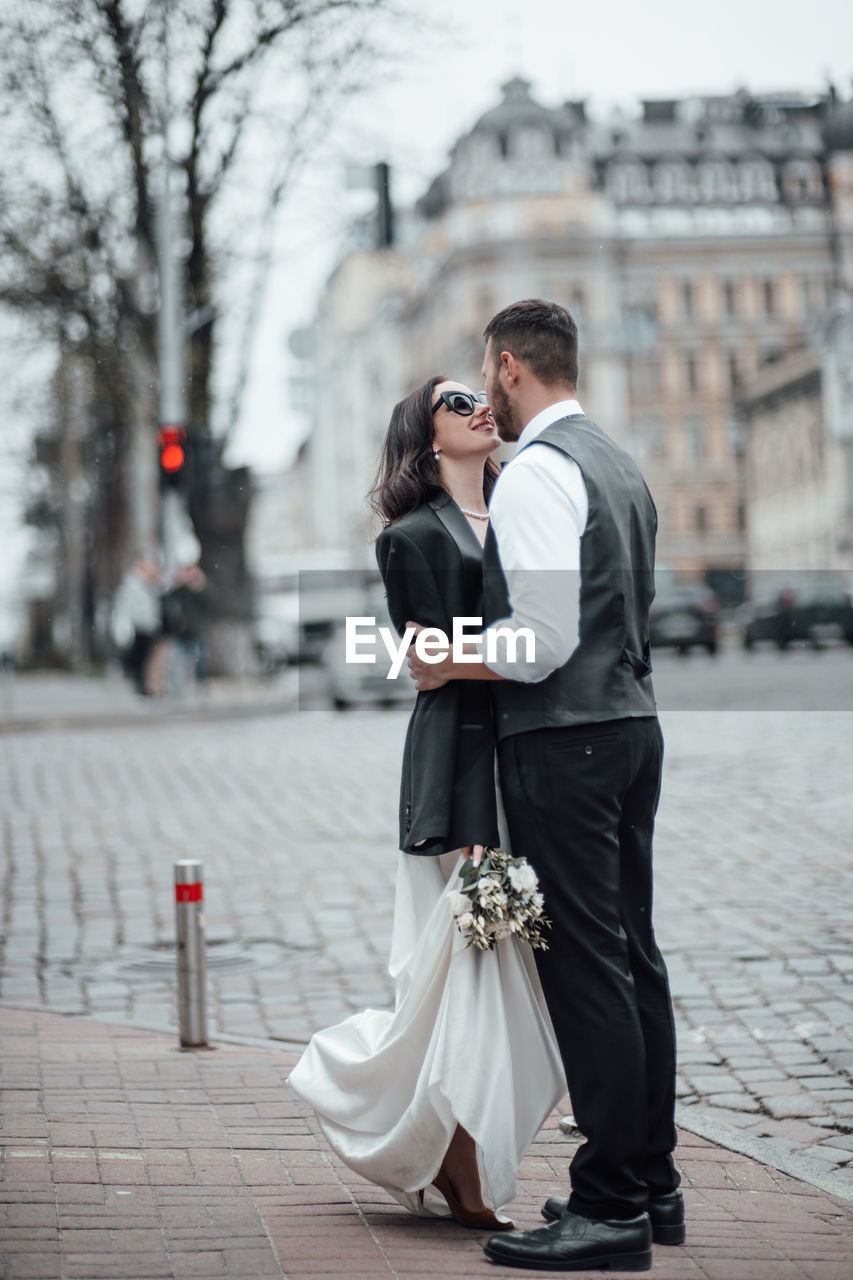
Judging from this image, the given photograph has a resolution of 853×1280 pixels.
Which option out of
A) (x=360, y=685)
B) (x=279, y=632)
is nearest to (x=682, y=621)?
(x=360, y=685)

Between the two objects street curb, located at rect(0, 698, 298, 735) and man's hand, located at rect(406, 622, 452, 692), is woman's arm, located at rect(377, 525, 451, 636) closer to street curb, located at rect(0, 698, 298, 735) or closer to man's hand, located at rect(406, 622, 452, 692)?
man's hand, located at rect(406, 622, 452, 692)

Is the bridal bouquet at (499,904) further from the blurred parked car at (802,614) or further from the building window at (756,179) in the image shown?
the building window at (756,179)

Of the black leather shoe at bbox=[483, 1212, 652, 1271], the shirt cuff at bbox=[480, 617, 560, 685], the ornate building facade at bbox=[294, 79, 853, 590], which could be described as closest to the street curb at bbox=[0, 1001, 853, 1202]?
the black leather shoe at bbox=[483, 1212, 652, 1271]

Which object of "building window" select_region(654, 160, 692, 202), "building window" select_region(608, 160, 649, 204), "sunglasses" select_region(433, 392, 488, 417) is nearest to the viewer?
→ "sunglasses" select_region(433, 392, 488, 417)

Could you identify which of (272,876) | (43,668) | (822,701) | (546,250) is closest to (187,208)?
(822,701)

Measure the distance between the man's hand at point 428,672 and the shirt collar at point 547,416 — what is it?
0.48 m

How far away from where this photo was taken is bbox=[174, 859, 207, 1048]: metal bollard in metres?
5.95

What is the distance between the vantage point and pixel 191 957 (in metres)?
5.99

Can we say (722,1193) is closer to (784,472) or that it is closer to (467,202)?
(784,472)

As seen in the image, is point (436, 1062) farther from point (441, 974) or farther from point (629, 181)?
point (629, 181)

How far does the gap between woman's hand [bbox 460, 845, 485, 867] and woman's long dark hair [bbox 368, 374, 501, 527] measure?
2.58 feet

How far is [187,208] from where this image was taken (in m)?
27.0

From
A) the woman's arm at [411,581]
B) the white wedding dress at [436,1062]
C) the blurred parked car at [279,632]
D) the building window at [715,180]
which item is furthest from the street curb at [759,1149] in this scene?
the building window at [715,180]

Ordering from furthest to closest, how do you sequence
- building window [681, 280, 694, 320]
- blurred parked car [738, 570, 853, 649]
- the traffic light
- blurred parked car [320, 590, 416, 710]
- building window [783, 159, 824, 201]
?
building window [783, 159, 824, 201] → building window [681, 280, 694, 320] → blurred parked car [738, 570, 853, 649] → blurred parked car [320, 590, 416, 710] → the traffic light
